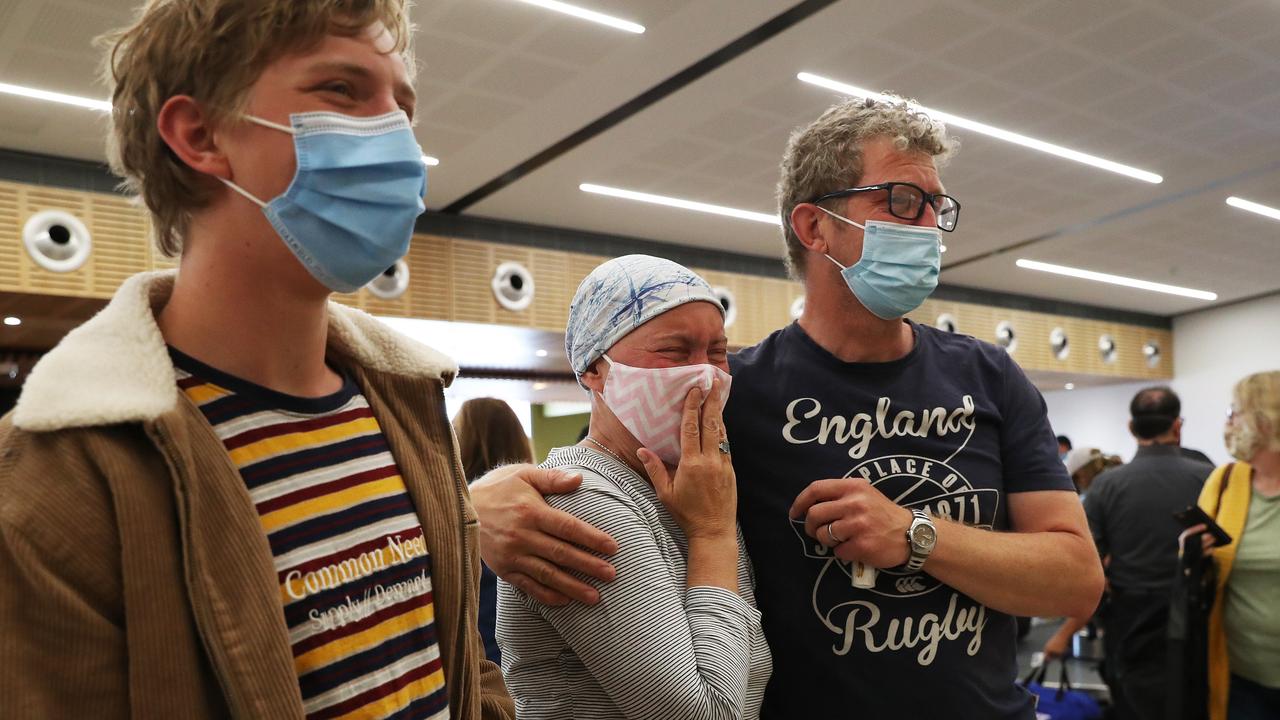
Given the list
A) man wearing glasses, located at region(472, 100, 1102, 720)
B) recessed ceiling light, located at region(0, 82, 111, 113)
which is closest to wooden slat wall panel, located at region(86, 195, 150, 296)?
recessed ceiling light, located at region(0, 82, 111, 113)

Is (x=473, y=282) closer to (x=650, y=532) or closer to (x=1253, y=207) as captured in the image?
(x=650, y=532)

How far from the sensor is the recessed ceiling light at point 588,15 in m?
5.30

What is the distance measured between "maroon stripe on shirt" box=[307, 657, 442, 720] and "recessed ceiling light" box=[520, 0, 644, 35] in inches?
188

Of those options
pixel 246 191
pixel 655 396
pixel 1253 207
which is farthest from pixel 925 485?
pixel 1253 207

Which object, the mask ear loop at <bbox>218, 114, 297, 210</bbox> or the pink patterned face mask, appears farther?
the pink patterned face mask

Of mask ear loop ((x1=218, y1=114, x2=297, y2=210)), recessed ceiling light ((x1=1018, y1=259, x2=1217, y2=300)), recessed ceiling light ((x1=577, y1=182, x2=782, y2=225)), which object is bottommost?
mask ear loop ((x1=218, y1=114, x2=297, y2=210))

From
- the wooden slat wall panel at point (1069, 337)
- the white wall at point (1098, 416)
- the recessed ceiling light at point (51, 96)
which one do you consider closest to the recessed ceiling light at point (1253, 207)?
the wooden slat wall panel at point (1069, 337)

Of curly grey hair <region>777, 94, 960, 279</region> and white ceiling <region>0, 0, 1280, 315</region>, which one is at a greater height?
white ceiling <region>0, 0, 1280, 315</region>

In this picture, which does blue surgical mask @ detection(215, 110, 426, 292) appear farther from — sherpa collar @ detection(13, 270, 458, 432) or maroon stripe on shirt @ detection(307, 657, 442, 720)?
maroon stripe on shirt @ detection(307, 657, 442, 720)

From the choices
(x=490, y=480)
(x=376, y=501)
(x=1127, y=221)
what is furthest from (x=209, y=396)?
(x=1127, y=221)

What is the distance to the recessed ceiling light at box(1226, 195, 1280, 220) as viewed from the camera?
9.77 m

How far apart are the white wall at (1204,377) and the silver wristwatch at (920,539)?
14.8m

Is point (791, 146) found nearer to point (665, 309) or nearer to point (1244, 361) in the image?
point (665, 309)

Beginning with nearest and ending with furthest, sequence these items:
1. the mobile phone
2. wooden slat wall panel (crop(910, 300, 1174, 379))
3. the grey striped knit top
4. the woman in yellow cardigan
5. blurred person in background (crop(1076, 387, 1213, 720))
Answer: the grey striped knit top → the woman in yellow cardigan → the mobile phone → blurred person in background (crop(1076, 387, 1213, 720)) → wooden slat wall panel (crop(910, 300, 1174, 379))
